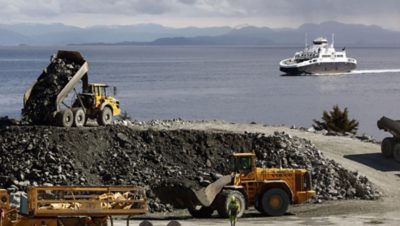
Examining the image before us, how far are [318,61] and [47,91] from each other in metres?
122

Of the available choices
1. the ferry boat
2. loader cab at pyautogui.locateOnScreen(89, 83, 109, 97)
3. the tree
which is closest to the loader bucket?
loader cab at pyautogui.locateOnScreen(89, 83, 109, 97)

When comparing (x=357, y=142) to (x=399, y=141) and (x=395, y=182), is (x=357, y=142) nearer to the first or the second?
(x=399, y=141)

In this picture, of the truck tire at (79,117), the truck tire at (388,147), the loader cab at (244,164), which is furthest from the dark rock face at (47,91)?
the truck tire at (388,147)

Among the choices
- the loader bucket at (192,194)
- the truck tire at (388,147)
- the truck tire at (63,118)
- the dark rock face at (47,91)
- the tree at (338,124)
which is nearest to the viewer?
the loader bucket at (192,194)

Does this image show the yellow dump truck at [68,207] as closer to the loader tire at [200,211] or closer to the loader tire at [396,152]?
the loader tire at [200,211]

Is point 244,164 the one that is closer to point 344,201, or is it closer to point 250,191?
point 250,191

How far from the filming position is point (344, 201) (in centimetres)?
3353

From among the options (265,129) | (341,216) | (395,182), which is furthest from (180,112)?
(341,216)

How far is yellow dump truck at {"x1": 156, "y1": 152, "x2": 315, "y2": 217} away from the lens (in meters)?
28.6

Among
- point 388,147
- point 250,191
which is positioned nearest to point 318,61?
point 388,147

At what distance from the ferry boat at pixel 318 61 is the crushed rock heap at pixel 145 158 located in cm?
12002

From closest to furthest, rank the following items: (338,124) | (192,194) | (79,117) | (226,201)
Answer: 1. (226,201)
2. (192,194)
3. (79,117)
4. (338,124)

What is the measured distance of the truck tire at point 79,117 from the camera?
37.5 m

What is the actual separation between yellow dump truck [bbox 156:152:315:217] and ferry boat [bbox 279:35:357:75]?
416ft
